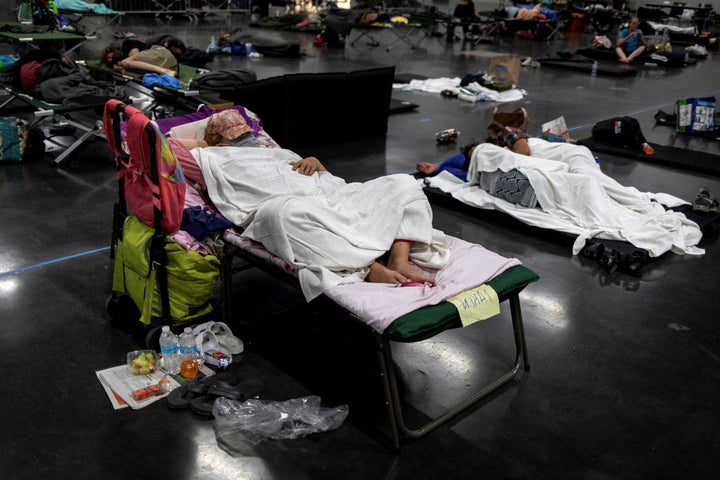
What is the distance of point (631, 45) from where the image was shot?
42.2ft

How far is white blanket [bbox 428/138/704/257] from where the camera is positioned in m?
4.15

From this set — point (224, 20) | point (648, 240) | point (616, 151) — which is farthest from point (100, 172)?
point (224, 20)

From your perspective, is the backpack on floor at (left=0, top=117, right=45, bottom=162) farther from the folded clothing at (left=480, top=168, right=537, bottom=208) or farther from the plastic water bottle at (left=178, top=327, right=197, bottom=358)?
the folded clothing at (left=480, top=168, right=537, bottom=208)

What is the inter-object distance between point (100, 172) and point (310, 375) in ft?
10.5

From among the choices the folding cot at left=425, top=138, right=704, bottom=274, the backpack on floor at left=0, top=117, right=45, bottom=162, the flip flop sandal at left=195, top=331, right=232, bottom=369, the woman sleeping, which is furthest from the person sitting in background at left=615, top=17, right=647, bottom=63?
the flip flop sandal at left=195, top=331, right=232, bottom=369

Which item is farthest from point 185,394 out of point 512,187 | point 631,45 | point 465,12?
point 465,12

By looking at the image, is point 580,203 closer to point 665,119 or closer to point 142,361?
point 142,361

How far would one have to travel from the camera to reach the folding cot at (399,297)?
88.7 inches

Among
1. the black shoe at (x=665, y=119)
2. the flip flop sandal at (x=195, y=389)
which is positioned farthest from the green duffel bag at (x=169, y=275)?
the black shoe at (x=665, y=119)

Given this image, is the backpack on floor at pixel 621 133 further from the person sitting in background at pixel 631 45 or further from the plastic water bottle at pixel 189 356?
the person sitting in background at pixel 631 45

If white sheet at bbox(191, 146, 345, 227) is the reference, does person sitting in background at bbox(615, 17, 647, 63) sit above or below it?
above

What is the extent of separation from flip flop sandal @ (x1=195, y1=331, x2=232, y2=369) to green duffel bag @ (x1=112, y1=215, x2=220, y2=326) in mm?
148

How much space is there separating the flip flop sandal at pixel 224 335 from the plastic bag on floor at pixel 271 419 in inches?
15.9

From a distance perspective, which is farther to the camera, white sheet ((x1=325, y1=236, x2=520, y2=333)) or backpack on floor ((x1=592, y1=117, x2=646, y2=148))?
backpack on floor ((x1=592, y1=117, x2=646, y2=148))
